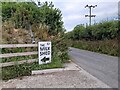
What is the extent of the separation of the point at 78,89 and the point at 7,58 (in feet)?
13.6

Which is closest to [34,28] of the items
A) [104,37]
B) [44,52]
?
[44,52]

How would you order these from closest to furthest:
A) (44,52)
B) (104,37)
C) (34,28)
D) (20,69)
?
1. (20,69)
2. (44,52)
3. (34,28)
4. (104,37)

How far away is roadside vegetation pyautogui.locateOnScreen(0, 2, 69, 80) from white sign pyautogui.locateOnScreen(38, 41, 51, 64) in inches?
10.3

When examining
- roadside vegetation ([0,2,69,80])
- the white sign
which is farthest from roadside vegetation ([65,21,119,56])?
the white sign

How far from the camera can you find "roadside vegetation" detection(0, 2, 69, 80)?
11.2 m

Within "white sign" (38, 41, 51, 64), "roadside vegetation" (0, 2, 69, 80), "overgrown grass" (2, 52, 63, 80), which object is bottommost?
"overgrown grass" (2, 52, 63, 80)

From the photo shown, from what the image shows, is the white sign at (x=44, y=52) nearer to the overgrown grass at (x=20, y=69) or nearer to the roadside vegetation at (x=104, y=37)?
the overgrown grass at (x=20, y=69)

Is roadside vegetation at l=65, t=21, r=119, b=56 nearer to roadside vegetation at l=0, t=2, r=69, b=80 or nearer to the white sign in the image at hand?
roadside vegetation at l=0, t=2, r=69, b=80

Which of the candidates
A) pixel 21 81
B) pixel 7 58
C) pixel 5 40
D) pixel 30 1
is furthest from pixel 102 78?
pixel 30 1

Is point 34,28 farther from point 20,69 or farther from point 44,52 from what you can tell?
point 20,69

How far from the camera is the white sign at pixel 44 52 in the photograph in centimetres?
1087

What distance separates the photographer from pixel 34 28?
13492mm

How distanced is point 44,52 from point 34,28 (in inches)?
111

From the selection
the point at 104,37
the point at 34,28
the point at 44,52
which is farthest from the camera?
the point at 104,37
